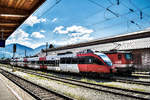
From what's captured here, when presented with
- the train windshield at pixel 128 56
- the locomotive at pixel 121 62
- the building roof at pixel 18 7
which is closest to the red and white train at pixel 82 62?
the locomotive at pixel 121 62

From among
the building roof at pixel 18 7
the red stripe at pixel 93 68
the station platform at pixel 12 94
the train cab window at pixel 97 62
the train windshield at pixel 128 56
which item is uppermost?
the building roof at pixel 18 7

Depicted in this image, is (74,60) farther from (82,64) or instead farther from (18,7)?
(18,7)

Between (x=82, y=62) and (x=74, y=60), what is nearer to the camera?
(x=82, y=62)

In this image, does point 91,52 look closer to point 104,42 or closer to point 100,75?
point 100,75

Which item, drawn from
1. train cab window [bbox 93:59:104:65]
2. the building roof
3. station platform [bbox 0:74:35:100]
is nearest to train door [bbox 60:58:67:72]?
train cab window [bbox 93:59:104:65]

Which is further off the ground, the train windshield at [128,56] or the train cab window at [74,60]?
the train windshield at [128,56]

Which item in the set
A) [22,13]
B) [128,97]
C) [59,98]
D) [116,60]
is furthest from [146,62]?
[22,13]

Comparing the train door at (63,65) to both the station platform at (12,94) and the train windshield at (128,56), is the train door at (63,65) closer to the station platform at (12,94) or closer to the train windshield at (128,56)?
the train windshield at (128,56)

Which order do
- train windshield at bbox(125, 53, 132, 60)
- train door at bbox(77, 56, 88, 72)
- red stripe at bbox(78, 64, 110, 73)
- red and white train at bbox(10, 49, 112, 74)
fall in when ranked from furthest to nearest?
train windshield at bbox(125, 53, 132, 60), train door at bbox(77, 56, 88, 72), red and white train at bbox(10, 49, 112, 74), red stripe at bbox(78, 64, 110, 73)

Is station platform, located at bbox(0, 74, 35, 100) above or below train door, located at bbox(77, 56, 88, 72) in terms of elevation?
below

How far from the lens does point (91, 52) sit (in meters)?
14.6

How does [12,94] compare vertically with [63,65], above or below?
below

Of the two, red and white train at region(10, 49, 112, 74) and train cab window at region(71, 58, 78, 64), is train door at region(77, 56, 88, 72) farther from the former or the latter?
train cab window at region(71, 58, 78, 64)

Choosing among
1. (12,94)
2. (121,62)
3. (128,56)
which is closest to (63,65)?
(121,62)
